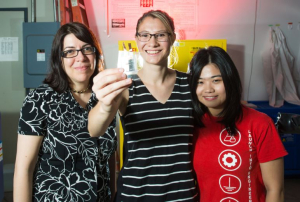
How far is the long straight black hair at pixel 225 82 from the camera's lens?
115 cm

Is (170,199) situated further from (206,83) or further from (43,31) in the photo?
(43,31)

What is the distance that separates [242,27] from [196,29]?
632 mm

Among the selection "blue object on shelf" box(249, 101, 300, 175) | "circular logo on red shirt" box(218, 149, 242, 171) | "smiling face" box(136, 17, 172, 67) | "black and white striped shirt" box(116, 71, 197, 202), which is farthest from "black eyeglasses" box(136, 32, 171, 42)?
"blue object on shelf" box(249, 101, 300, 175)

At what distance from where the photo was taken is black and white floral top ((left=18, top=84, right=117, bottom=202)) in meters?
1.14

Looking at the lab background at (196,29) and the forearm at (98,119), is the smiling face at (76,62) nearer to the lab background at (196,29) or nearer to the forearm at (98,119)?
the forearm at (98,119)

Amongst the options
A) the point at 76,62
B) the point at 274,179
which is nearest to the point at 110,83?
the point at 76,62

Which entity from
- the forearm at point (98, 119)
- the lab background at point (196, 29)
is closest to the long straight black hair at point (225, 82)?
the forearm at point (98, 119)

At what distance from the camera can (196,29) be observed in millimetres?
3592

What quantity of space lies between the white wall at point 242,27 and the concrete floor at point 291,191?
1271 millimetres

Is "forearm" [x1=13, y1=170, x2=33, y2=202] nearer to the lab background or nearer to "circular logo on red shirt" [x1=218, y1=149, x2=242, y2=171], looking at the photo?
"circular logo on red shirt" [x1=218, y1=149, x2=242, y2=171]

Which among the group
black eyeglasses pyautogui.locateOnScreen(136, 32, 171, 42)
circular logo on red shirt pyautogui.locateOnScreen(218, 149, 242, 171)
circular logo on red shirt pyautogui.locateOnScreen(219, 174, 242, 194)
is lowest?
circular logo on red shirt pyautogui.locateOnScreen(219, 174, 242, 194)

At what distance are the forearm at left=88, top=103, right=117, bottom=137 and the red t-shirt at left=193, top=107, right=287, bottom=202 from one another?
0.45m

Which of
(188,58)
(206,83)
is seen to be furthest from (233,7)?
(206,83)

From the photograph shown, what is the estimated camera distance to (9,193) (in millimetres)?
3094
